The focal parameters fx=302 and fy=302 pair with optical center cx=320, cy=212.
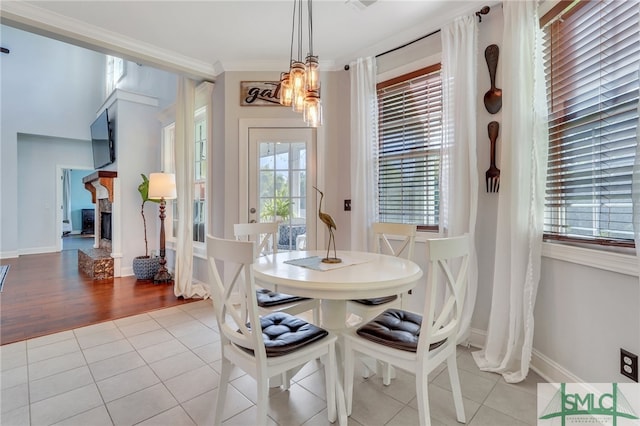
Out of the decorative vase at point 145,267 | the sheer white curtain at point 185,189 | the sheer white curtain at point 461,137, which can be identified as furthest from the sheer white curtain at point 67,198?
the sheer white curtain at point 461,137

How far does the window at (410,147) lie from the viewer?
105 inches

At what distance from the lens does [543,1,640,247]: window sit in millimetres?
1480

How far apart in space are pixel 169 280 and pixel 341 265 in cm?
348

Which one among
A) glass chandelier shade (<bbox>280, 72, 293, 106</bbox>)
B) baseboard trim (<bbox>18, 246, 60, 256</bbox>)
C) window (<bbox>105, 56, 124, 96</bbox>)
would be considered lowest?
baseboard trim (<bbox>18, 246, 60, 256</bbox>)

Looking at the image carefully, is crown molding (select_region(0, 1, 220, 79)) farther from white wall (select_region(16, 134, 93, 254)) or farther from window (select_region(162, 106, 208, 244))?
white wall (select_region(16, 134, 93, 254))

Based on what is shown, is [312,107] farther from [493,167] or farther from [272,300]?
[493,167]

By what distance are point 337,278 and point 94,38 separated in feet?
10.2

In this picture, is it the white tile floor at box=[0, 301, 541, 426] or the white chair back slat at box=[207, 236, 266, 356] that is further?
the white tile floor at box=[0, 301, 541, 426]

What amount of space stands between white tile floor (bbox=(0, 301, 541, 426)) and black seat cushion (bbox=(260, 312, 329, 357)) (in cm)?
46

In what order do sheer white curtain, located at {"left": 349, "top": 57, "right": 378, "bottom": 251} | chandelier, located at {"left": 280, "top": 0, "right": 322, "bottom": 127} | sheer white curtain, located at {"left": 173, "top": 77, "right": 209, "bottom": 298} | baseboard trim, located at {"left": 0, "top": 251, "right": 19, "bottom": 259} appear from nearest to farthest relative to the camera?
chandelier, located at {"left": 280, "top": 0, "right": 322, "bottom": 127}, sheer white curtain, located at {"left": 349, "top": 57, "right": 378, "bottom": 251}, sheer white curtain, located at {"left": 173, "top": 77, "right": 209, "bottom": 298}, baseboard trim, located at {"left": 0, "top": 251, "right": 19, "bottom": 259}

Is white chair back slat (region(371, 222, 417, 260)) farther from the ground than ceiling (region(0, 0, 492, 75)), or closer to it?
closer to it

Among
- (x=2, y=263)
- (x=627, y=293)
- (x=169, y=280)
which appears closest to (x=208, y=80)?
(x=169, y=280)

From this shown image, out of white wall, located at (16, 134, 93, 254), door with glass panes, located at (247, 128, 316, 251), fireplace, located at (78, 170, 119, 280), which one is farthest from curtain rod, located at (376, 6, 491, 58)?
white wall, located at (16, 134, 93, 254)

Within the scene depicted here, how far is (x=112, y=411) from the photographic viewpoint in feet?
5.36
